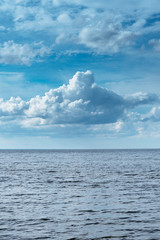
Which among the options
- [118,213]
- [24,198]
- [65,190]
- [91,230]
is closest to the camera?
[91,230]

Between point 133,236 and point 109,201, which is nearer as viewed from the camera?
point 133,236

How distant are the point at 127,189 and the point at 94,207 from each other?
11614 millimetres

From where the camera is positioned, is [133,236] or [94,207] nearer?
[133,236]

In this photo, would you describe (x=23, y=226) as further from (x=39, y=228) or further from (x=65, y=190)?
(x=65, y=190)

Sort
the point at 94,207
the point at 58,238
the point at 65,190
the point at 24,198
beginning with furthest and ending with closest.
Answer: the point at 65,190 < the point at 24,198 < the point at 94,207 < the point at 58,238

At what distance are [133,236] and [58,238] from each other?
15.6 ft

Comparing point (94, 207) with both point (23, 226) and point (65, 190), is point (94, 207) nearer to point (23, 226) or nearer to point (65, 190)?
point (23, 226)

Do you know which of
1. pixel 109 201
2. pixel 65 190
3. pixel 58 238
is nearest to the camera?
pixel 58 238

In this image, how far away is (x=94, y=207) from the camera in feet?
88.7

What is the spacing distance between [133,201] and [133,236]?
10930 millimetres

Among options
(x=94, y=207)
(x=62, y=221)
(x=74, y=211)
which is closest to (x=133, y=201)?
(x=94, y=207)

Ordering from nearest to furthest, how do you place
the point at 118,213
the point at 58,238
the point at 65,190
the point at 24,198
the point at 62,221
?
1. the point at 58,238
2. the point at 62,221
3. the point at 118,213
4. the point at 24,198
5. the point at 65,190

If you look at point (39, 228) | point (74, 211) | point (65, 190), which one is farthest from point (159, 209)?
point (65, 190)

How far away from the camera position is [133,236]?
744 inches
